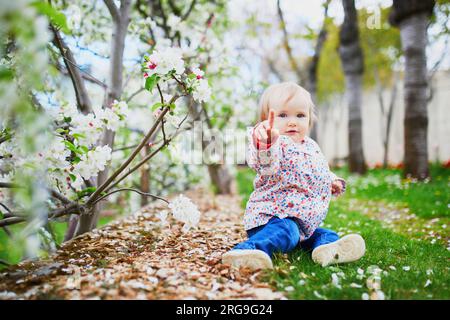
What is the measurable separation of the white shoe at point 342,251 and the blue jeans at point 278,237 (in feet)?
0.56

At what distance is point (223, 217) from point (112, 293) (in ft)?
9.46

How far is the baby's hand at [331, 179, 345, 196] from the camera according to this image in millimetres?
3018

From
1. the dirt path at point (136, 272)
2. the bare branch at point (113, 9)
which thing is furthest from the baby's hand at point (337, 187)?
the bare branch at point (113, 9)

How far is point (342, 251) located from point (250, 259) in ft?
2.05

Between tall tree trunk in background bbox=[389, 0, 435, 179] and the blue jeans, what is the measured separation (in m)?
4.48

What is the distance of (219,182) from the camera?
24.2 ft

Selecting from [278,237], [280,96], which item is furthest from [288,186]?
[280,96]

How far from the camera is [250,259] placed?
231 cm

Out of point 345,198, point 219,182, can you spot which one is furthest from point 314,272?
point 219,182

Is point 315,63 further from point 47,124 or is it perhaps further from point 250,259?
point 47,124

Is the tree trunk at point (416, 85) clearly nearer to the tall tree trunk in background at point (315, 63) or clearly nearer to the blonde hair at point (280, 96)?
the tall tree trunk in background at point (315, 63)

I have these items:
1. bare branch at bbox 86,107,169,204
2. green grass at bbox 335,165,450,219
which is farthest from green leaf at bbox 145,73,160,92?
green grass at bbox 335,165,450,219

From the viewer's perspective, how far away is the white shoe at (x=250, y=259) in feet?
7.50
